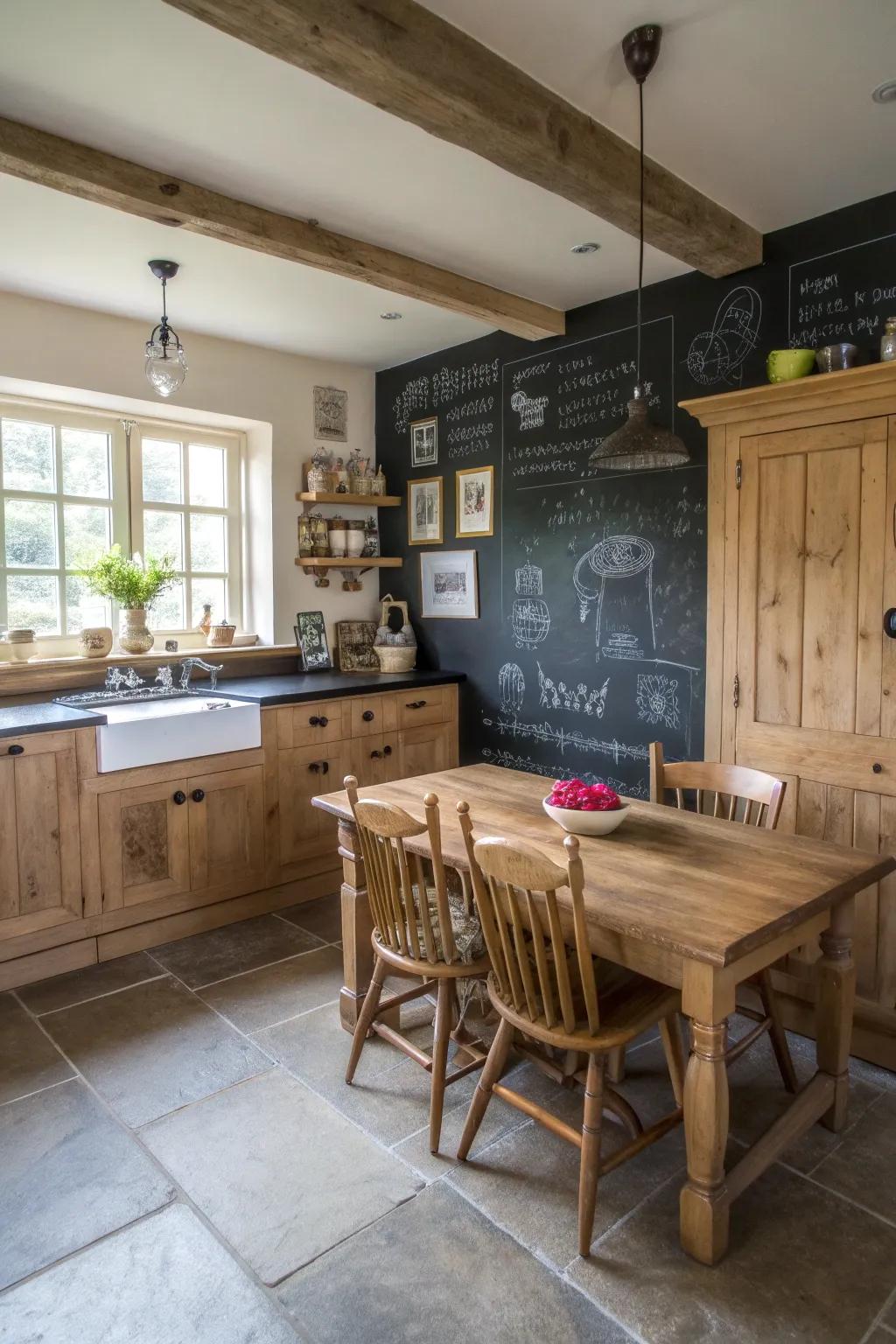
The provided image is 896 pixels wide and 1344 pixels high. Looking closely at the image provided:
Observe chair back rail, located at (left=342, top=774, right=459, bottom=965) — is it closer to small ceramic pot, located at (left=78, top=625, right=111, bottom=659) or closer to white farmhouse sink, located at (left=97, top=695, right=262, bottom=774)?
white farmhouse sink, located at (left=97, top=695, right=262, bottom=774)

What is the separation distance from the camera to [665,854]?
6.56 ft

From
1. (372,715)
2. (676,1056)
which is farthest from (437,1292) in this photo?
(372,715)

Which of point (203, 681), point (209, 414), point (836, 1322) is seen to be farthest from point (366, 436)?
point (836, 1322)

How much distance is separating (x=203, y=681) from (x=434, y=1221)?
9.05ft

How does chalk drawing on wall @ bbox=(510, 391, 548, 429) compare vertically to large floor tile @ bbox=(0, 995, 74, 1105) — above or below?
above

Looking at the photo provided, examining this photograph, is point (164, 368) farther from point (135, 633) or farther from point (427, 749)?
point (427, 749)

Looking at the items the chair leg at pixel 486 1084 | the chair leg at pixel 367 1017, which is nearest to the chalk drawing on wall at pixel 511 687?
Result: the chair leg at pixel 367 1017

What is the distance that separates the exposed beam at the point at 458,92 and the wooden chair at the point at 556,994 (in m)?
1.56

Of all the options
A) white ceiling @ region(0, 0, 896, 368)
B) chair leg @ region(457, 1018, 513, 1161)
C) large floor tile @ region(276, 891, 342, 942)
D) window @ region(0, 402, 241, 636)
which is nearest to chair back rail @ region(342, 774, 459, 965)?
chair leg @ region(457, 1018, 513, 1161)

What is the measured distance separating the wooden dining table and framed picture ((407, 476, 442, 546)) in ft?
7.10

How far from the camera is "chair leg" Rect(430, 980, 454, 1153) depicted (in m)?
2.00

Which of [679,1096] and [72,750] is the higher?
[72,750]

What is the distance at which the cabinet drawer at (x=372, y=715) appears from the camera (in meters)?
3.86

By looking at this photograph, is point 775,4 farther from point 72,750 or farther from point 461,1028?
point 72,750
